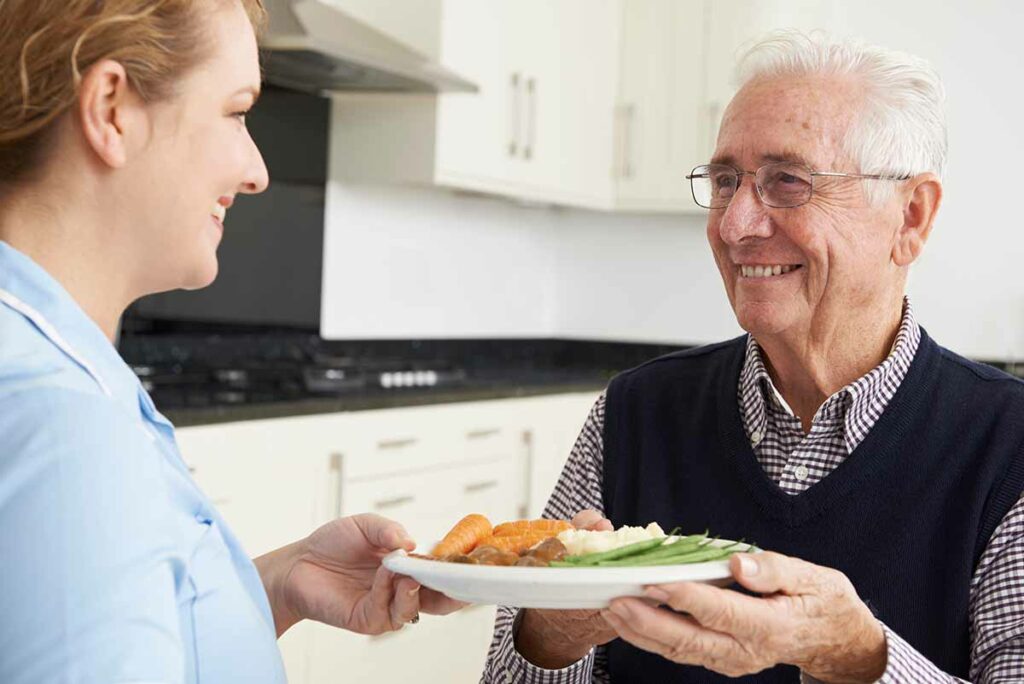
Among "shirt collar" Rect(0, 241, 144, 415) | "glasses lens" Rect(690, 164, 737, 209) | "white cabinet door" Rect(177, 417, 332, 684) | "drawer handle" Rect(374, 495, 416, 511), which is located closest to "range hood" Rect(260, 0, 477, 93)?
"white cabinet door" Rect(177, 417, 332, 684)

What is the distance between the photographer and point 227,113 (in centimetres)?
109

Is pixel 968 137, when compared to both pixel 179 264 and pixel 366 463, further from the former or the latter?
pixel 179 264

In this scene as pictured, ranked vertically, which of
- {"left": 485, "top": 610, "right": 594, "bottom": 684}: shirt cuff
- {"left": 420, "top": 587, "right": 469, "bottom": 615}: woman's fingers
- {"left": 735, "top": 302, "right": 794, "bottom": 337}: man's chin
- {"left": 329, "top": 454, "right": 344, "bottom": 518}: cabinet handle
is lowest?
{"left": 329, "top": 454, "right": 344, "bottom": 518}: cabinet handle

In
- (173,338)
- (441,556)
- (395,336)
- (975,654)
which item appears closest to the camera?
(441,556)

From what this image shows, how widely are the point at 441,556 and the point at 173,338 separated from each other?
2.82 metres

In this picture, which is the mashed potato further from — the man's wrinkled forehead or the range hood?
the range hood

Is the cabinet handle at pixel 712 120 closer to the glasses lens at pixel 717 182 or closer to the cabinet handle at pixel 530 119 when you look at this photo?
the cabinet handle at pixel 530 119

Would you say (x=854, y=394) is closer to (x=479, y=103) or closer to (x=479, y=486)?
(x=479, y=486)

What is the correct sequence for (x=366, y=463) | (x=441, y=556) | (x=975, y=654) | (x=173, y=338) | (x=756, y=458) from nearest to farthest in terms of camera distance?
(x=441, y=556)
(x=975, y=654)
(x=756, y=458)
(x=366, y=463)
(x=173, y=338)

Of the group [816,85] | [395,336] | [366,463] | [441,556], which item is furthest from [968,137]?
[441,556]

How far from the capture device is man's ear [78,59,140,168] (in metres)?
0.97

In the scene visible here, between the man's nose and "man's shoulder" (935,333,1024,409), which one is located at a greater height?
the man's nose

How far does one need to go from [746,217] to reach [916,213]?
0.78 ft

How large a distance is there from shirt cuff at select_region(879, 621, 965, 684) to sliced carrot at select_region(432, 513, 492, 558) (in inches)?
16.6
